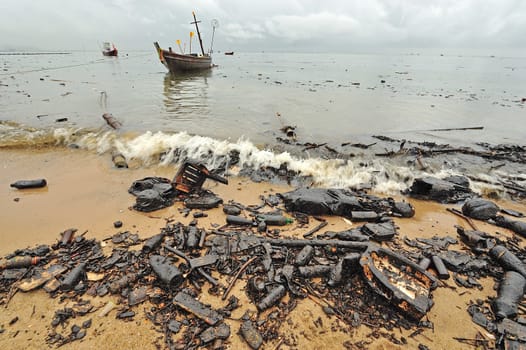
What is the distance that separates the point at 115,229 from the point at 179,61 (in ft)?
125

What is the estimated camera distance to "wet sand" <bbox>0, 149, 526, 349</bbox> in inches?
106

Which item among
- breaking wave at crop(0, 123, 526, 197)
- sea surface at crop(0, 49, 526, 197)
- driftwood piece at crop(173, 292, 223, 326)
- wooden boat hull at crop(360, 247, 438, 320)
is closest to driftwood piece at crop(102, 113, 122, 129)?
sea surface at crop(0, 49, 526, 197)

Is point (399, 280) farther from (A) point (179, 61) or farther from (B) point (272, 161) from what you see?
(A) point (179, 61)

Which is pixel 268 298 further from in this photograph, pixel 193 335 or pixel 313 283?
pixel 193 335

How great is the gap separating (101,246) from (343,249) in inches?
165

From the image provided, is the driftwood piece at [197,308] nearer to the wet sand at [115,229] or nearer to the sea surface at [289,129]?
the wet sand at [115,229]

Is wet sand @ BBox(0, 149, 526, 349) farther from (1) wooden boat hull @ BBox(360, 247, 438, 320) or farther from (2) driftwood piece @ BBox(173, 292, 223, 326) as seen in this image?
(1) wooden boat hull @ BBox(360, 247, 438, 320)

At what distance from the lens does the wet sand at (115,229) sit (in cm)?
269

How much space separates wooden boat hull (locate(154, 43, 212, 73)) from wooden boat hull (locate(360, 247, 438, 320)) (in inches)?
1541

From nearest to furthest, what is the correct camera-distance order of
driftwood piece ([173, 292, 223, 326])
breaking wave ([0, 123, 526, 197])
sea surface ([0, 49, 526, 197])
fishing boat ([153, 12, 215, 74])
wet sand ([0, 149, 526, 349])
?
1. wet sand ([0, 149, 526, 349])
2. driftwood piece ([173, 292, 223, 326])
3. breaking wave ([0, 123, 526, 197])
4. sea surface ([0, 49, 526, 197])
5. fishing boat ([153, 12, 215, 74])

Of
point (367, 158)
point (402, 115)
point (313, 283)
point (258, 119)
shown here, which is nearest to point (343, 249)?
point (313, 283)

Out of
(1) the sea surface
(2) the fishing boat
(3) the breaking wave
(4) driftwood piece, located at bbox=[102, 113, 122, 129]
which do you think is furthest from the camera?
(2) the fishing boat

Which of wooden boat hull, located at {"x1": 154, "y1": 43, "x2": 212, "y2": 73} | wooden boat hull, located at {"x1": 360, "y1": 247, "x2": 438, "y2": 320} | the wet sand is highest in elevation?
wooden boat hull, located at {"x1": 154, "y1": 43, "x2": 212, "y2": 73}

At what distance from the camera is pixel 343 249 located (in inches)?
154
